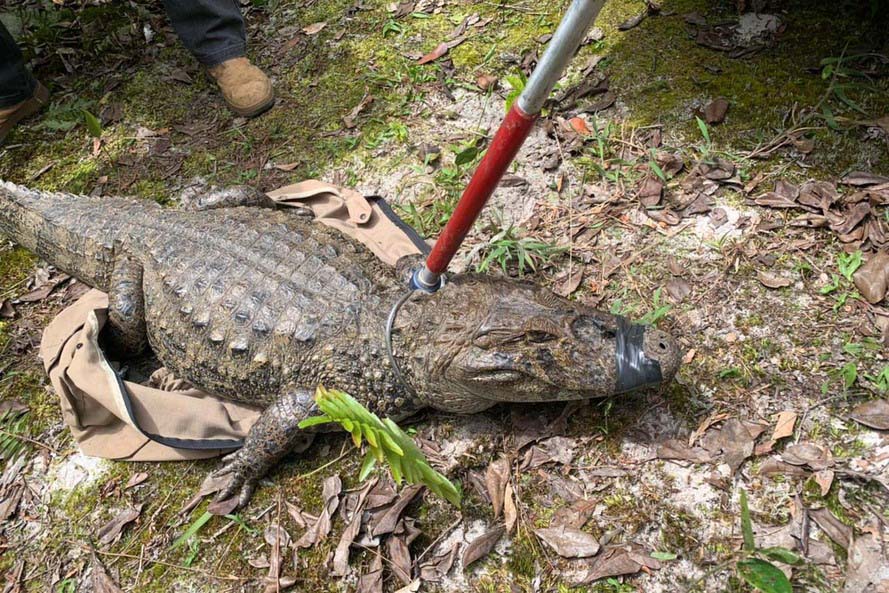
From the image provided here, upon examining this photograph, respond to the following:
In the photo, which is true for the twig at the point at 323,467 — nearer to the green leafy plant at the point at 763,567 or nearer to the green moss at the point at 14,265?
the green leafy plant at the point at 763,567

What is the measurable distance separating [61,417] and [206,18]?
3191mm

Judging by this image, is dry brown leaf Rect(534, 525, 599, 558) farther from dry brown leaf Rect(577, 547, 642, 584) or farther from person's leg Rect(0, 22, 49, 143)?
person's leg Rect(0, 22, 49, 143)

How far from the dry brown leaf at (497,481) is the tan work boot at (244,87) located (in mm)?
3451

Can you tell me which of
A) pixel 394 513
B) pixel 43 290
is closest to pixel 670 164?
pixel 394 513

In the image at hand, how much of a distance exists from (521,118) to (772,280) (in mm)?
1946

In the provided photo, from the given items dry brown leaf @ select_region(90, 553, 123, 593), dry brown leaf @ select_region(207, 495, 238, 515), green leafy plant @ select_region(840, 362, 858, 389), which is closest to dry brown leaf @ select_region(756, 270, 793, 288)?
green leafy plant @ select_region(840, 362, 858, 389)

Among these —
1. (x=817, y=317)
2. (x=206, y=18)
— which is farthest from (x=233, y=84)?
(x=817, y=317)

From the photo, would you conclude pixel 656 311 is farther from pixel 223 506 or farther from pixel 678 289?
pixel 223 506

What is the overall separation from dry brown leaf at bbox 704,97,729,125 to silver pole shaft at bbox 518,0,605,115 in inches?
93.4

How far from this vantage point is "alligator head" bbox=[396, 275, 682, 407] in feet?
8.93

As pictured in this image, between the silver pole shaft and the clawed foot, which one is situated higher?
the silver pole shaft

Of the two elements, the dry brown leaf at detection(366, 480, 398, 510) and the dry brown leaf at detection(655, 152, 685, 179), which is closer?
the dry brown leaf at detection(366, 480, 398, 510)

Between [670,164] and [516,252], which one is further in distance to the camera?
[670,164]

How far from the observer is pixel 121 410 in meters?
3.25
